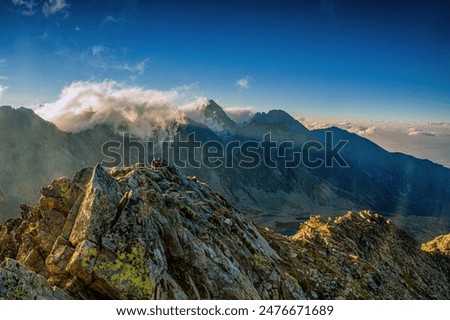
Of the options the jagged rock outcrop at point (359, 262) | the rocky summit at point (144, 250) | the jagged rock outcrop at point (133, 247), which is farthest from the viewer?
the jagged rock outcrop at point (359, 262)

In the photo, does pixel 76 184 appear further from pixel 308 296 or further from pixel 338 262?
pixel 338 262

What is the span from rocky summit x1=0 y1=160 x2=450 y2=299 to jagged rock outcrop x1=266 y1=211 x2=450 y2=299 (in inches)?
9.2

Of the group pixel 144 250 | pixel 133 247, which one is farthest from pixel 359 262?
pixel 133 247

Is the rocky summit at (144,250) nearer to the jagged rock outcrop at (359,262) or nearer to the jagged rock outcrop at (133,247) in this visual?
the jagged rock outcrop at (133,247)

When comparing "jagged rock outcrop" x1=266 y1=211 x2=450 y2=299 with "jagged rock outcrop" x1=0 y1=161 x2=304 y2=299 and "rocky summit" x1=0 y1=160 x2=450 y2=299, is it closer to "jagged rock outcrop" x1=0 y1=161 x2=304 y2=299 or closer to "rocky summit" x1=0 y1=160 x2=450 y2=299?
"rocky summit" x1=0 y1=160 x2=450 y2=299

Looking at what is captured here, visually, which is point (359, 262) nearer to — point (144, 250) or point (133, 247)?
point (144, 250)

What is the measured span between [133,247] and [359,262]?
91.1ft

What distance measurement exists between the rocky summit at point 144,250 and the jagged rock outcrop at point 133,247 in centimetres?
4

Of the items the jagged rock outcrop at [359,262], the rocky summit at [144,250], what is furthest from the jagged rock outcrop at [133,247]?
the jagged rock outcrop at [359,262]

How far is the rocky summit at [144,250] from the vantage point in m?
11.8

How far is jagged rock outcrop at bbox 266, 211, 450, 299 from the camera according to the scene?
26013 mm

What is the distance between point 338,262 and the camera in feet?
107

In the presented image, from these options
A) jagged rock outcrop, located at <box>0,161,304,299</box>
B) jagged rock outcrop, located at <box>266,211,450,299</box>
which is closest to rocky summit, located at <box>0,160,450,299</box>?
jagged rock outcrop, located at <box>0,161,304,299</box>
